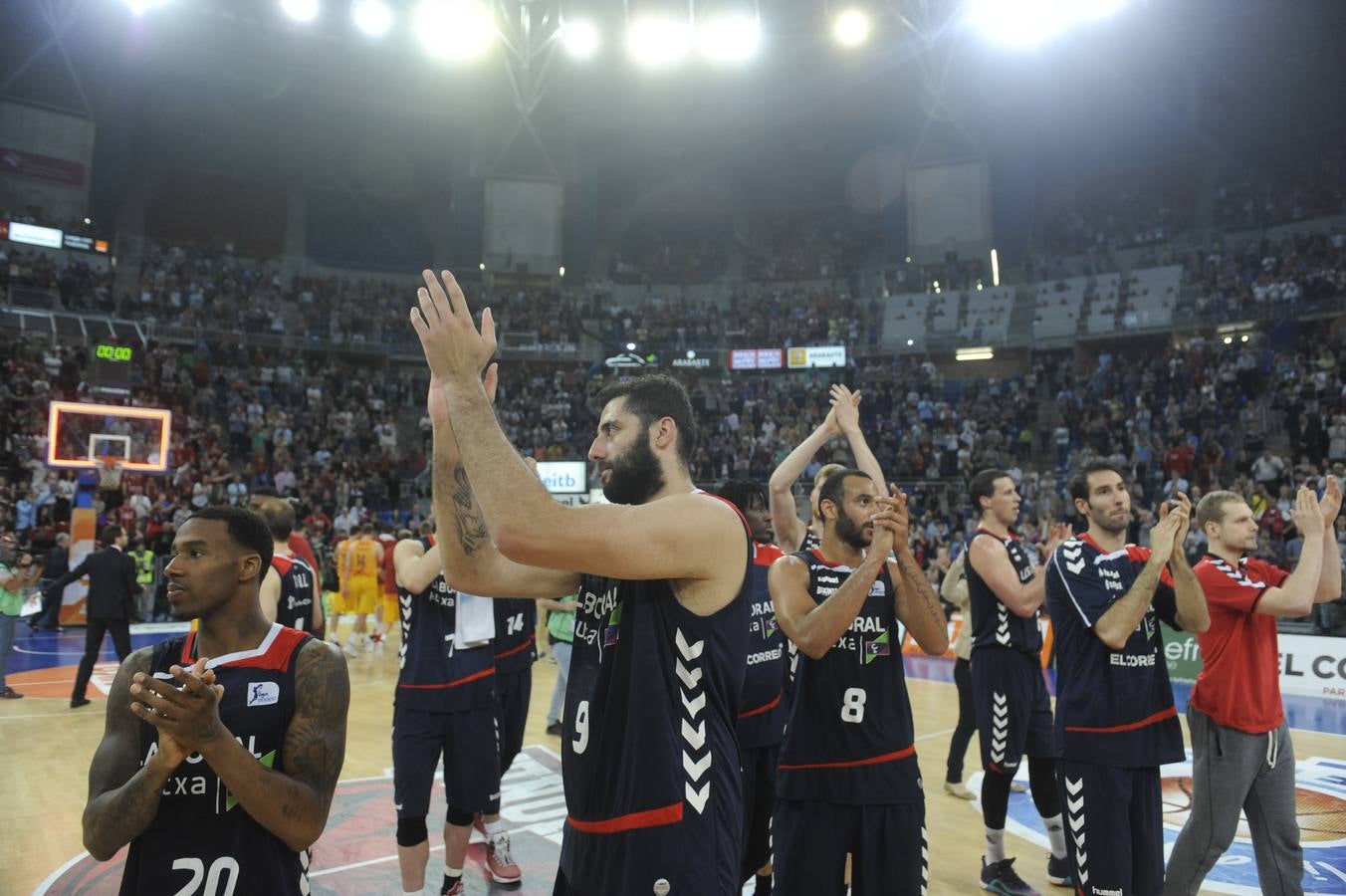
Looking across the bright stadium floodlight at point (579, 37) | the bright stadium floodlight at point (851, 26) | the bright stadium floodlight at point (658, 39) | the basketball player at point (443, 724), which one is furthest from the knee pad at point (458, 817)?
the bright stadium floodlight at point (851, 26)

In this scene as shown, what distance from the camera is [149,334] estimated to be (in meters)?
27.1

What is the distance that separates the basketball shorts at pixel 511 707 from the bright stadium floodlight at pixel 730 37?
2771cm

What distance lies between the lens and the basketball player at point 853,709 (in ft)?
11.6

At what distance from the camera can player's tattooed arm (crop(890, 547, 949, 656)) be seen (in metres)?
3.98

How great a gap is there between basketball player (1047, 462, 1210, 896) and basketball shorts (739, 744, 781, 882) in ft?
4.65

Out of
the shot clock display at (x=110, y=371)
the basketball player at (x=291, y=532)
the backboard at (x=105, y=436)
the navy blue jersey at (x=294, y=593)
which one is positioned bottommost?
the navy blue jersey at (x=294, y=593)

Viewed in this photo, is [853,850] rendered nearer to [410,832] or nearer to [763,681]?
[763,681]

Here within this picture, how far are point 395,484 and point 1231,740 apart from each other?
24.2 m

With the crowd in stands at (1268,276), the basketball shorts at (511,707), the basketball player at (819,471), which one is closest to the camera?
the basketball player at (819,471)

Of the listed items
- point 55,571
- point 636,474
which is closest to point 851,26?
point 55,571

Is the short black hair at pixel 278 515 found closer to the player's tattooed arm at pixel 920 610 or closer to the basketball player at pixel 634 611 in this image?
the basketball player at pixel 634 611

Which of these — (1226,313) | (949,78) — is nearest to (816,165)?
(949,78)

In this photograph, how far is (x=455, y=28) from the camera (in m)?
28.1

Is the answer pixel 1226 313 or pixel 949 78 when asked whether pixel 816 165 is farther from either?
pixel 1226 313
